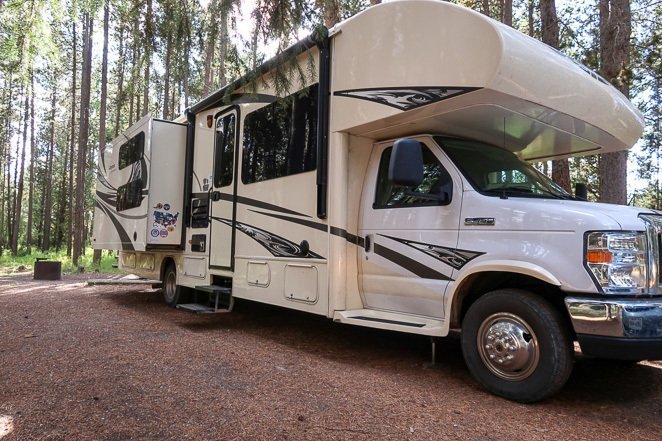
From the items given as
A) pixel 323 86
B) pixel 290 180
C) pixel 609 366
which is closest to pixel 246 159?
pixel 290 180

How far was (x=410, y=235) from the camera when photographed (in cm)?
443

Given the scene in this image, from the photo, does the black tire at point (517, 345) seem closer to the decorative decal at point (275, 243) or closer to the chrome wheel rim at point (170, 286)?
the decorative decal at point (275, 243)

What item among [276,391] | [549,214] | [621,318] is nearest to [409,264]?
[549,214]

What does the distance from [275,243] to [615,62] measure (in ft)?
20.6

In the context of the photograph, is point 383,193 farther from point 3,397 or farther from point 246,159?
point 3,397

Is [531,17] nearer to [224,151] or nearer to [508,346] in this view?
[224,151]

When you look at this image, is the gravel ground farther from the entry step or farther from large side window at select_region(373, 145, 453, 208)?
large side window at select_region(373, 145, 453, 208)

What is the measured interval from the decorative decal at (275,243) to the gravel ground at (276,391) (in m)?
1.03

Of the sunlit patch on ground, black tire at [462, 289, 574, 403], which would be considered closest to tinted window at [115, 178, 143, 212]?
the sunlit patch on ground

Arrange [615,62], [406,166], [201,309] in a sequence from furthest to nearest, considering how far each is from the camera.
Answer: [615,62]
[201,309]
[406,166]

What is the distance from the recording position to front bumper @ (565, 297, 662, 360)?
122 inches

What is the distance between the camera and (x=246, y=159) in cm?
627

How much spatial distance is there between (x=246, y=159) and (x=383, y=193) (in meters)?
2.29

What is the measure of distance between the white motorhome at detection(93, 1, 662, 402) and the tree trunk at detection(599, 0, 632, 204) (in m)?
2.80
